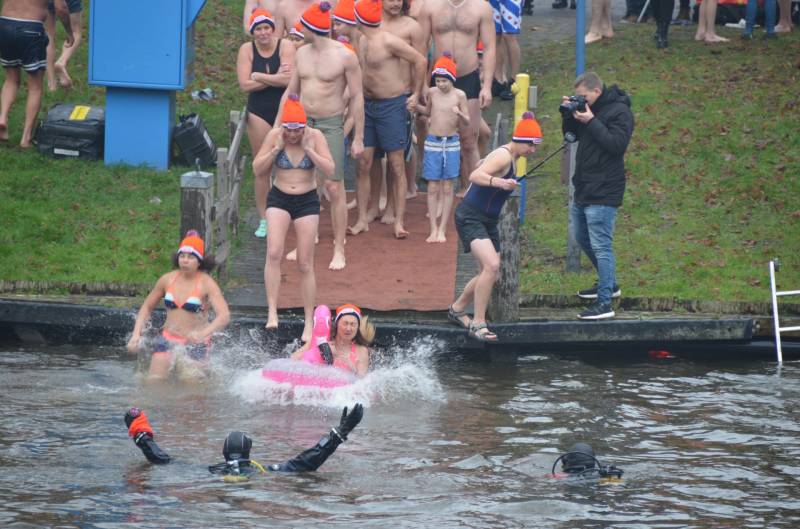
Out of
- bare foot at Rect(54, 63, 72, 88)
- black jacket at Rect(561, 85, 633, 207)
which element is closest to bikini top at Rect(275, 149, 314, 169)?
black jacket at Rect(561, 85, 633, 207)

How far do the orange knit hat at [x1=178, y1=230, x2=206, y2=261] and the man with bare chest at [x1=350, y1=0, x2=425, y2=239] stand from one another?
2.73 meters

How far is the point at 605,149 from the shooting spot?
13.7 m

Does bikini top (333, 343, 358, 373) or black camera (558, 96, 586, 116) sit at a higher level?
black camera (558, 96, 586, 116)

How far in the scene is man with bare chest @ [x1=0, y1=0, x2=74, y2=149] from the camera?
57.4 feet

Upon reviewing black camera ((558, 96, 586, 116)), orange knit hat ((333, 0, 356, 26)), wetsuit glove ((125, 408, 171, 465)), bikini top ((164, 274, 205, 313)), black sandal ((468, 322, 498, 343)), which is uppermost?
orange knit hat ((333, 0, 356, 26))

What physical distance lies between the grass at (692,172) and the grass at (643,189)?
0.08ft

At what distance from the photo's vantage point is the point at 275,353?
531 inches

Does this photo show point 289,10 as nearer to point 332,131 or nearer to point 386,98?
point 386,98

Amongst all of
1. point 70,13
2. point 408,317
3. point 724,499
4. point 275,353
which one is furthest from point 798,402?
point 70,13

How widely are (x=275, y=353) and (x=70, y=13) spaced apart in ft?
26.7

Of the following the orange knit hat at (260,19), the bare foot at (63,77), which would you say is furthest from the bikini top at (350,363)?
the bare foot at (63,77)

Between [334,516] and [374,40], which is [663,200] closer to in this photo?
[374,40]

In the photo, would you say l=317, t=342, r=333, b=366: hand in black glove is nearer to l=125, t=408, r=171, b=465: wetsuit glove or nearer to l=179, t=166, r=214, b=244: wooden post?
l=179, t=166, r=214, b=244: wooden post

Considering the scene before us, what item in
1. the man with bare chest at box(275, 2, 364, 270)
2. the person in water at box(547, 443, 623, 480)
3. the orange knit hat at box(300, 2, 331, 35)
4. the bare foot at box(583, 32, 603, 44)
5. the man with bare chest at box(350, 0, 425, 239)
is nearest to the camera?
the person in water at box(547, 443, 623, 480)
